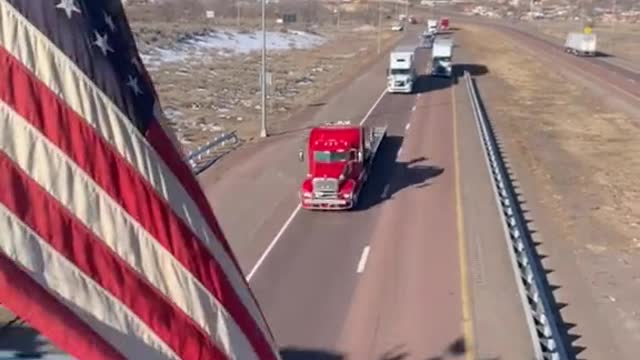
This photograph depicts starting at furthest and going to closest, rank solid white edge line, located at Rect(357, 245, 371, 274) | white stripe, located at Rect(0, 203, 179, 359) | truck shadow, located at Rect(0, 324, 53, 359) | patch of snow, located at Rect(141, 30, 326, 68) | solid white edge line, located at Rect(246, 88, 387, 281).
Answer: patch of snow, located at Rect(141, 30, 326, 68) < solid white edge line, located at Rect(357, 245, 371, 274) < solid white edge line, located at Rect(246, 88, 387, 281) < truck shadow, located at Rect(0, 324, 53, 359) < white stripe, located at Rect(0, 203, 179, 359)

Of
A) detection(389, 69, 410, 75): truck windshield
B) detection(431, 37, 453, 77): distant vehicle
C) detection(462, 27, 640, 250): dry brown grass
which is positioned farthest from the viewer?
detection(431, 37, 453, 77): distant vehicle

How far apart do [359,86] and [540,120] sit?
1743 cm

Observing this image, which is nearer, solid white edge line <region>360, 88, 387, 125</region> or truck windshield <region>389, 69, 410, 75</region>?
solid white edge line <region>360, 88, 387, 125</region>

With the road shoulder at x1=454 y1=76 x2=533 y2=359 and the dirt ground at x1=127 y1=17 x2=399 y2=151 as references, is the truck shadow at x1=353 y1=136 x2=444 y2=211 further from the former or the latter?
the dirt ground at x1=127 y1=17 x2=399 y2=151

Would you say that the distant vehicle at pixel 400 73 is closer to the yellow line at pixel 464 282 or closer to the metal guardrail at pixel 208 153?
the metal guardrail at pixel 208 153

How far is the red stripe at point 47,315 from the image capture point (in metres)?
5.90

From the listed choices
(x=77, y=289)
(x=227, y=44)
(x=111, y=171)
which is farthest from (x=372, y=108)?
(x=227, y=44)

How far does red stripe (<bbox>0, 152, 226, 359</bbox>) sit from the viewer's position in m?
6.09

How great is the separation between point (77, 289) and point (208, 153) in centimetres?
3138

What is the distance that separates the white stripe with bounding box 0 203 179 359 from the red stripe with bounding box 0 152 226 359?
0.04 metres

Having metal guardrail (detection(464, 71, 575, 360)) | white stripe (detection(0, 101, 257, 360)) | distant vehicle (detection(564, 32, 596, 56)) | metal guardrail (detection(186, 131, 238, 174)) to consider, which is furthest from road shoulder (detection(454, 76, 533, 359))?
distant vehicle (detection(564, 32, 596, 56))

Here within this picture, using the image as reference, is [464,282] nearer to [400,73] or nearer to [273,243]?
[273,243]

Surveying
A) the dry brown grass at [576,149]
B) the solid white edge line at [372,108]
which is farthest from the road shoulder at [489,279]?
the solid white edge line at [372,108]

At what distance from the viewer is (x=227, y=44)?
108 meters
